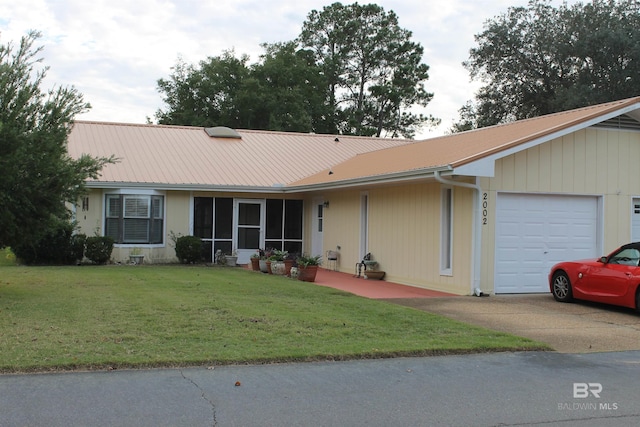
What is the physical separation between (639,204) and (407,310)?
7.94 m

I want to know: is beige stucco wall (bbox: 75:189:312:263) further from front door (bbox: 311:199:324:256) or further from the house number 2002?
the house number 2002

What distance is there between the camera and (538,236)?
48.6 feet

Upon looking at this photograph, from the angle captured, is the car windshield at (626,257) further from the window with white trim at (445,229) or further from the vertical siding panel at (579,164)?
the window with white trim at (445,229)

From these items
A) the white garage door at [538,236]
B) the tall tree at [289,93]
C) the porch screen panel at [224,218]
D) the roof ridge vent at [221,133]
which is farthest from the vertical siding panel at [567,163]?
the tall tree at [289,93]

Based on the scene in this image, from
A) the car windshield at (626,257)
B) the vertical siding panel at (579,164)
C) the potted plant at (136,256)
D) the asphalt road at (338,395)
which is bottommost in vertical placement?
the asphalt road at (338,395)

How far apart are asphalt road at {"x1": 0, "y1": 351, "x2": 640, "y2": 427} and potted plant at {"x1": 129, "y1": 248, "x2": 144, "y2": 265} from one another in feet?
45.3

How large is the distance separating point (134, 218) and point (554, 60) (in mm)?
30567

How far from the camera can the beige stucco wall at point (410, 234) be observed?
14516 mm

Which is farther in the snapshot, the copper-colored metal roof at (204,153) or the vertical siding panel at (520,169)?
the copper-colored metal roof at (204,153)

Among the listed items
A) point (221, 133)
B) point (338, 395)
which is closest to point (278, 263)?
point (221, 133)

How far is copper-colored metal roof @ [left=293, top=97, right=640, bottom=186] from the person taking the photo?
46.1 ft

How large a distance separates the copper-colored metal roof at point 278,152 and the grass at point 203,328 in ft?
14.7

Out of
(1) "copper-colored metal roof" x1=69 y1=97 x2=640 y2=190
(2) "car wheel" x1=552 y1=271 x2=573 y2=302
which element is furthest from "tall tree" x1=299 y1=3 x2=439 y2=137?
(2) "car wheel" x1=552 y1=271 x2=573 y2=302

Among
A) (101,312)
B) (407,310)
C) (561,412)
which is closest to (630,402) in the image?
(561,412)
